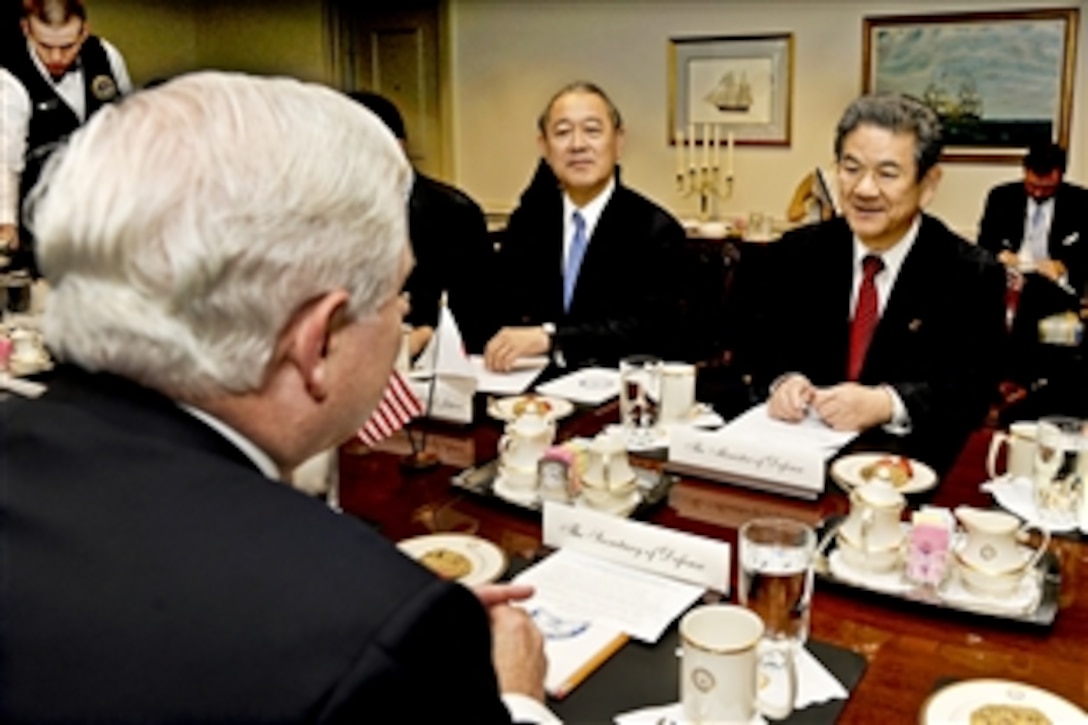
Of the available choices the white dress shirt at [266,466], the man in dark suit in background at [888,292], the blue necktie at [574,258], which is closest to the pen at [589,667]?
the white dress shirt at [266,466]

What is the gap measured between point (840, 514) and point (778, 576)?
434 millimetres

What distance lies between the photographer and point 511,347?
255cm

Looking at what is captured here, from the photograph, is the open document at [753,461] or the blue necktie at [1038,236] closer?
the open document at [753,461]

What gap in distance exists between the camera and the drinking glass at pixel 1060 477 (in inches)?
64.2

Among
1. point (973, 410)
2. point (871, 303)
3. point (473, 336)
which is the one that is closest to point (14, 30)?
point (473, 336)

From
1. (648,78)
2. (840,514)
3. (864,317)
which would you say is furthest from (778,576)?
(648,78)

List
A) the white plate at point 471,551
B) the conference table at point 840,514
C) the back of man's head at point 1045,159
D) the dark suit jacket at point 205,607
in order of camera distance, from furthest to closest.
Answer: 1. the back of man's head at point 1045,159
2. the white plate at point 471,551
3. the conference table at point 840,514
4. the dark suit jacket at point 205,607

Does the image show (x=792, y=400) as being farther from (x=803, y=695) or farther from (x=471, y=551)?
(x=803, y=695)

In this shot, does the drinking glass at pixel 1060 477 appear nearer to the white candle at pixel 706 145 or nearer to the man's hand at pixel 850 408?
the man's hand at pixel 850 408

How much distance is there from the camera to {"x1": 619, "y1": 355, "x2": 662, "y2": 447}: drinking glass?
2.03 metres

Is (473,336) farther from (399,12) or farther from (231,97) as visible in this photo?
(399,12)

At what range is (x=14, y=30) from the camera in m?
3.76

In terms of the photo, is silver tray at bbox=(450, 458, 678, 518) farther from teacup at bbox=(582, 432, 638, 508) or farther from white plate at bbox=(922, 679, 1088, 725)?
white plate at bbox=(922, 679, 1088, 725)

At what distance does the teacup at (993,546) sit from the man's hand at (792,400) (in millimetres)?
692
